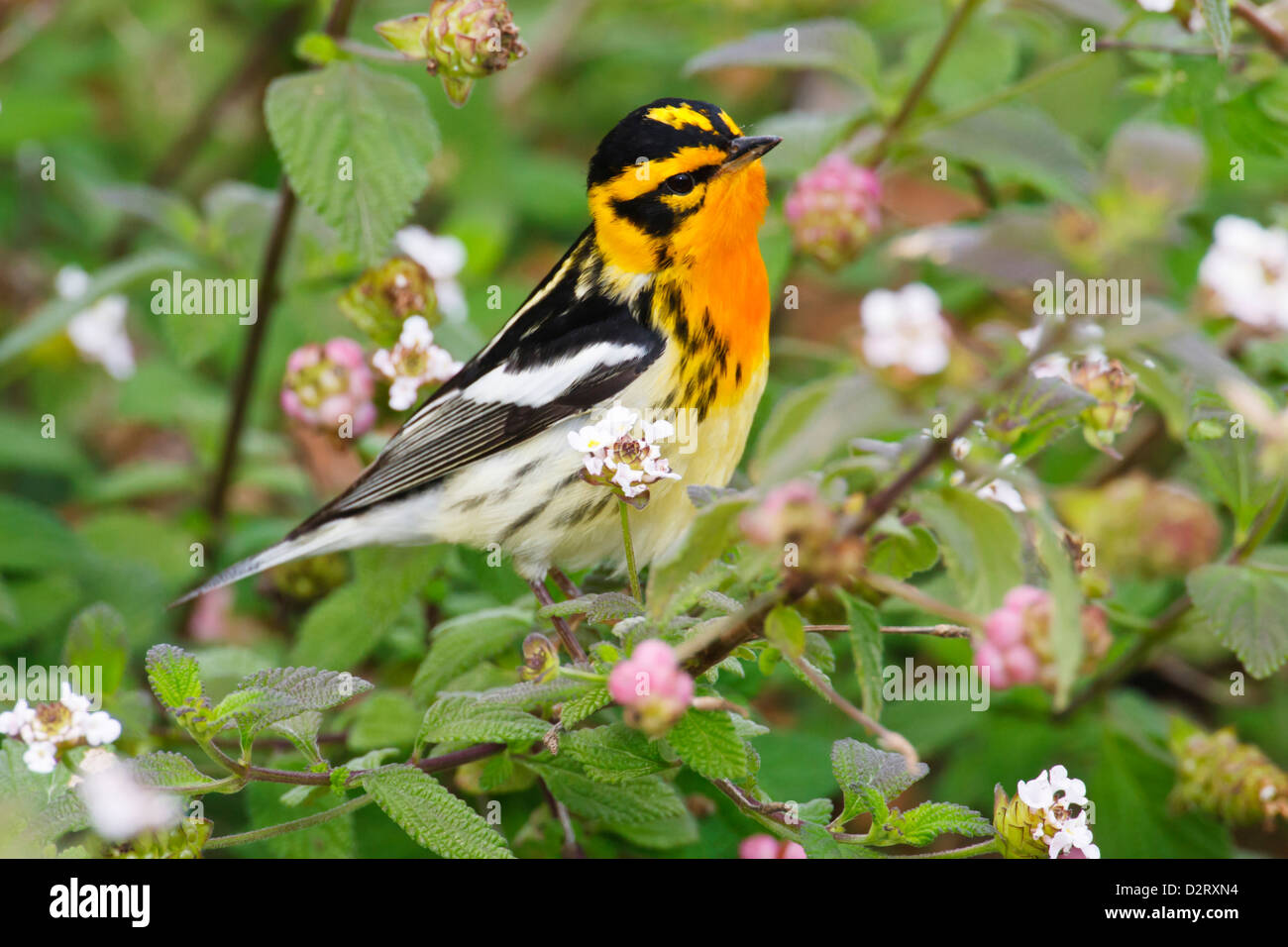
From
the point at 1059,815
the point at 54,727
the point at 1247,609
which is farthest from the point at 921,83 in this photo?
the point at 54,727

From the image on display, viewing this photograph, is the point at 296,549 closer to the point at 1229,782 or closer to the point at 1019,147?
the point at 1019,147

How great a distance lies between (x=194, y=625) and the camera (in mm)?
3387

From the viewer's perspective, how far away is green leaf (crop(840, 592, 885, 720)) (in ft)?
4.42

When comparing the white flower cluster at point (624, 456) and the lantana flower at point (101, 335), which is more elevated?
the lantana flower at point (101, 335)

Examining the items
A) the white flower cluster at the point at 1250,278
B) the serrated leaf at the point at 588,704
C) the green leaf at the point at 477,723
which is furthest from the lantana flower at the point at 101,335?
the white flower cluster at the point at 1250,278

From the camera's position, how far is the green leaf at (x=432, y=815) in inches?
64.7

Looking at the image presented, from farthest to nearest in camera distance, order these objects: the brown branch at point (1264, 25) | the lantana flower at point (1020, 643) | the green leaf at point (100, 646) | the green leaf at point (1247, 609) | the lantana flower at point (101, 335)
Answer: the lantana flower at point (101, 335) → the brown branch at point (1264, 25) → the green leaf at point (100, 646) → the green leaf at point (1247, 609) → the lantana flower at point (1020, 643)

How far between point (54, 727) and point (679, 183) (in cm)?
154

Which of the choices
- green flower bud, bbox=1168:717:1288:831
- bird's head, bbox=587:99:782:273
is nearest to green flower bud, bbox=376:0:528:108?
bird's head, bbox=587:99:782:273

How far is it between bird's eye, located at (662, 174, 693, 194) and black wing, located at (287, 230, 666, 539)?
8.4 inches

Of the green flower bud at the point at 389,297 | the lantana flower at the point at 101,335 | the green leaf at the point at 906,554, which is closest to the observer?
the green leaf at the point at 906,554

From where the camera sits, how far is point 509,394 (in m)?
2.55

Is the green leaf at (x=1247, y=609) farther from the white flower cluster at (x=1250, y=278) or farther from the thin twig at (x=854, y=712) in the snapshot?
the white flower cluster at (x=1250, y=278)
